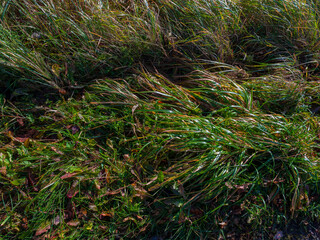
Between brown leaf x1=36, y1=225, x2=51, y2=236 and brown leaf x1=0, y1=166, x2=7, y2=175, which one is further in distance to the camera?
brown leaf x1=0, y1=166, x2=7, y2=175

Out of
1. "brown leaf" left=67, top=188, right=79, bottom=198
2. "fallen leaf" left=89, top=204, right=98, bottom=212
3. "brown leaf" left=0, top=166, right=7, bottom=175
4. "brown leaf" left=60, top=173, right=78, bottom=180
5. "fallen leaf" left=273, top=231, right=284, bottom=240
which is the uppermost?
"brown leaf" left=0, top=166, right=7, bottom=175

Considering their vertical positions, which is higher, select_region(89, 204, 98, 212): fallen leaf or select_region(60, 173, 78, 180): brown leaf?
select_region(60, 173, 78, 180): brown leaf

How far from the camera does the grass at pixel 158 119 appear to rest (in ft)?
7.12

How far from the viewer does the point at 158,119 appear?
245 centimetres

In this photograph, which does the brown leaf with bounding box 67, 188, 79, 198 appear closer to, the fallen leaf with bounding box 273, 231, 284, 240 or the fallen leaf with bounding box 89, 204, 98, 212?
the fallen leaf with bounding box 89, 204, 98, 212

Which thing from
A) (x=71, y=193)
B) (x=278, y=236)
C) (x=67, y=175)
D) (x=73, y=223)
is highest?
(x=67, y=175)

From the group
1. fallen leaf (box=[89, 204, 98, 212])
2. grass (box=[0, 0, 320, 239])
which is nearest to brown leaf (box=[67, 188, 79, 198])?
grass (box=[0, 0, 320, 239])

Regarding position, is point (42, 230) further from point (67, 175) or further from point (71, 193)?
point (67, 175)

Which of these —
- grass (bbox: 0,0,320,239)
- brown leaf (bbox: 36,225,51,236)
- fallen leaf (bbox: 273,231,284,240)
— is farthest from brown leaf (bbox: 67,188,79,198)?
fallen leaf (bbox: 273,231,284,240)

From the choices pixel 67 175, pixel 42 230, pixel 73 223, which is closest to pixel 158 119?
pixel 67 175

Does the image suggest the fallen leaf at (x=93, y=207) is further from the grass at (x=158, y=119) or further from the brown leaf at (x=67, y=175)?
the brown leaf at (x=67, y=175)

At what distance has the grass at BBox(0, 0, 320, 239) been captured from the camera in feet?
7.12

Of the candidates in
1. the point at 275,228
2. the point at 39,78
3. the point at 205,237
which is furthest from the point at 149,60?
the point at 275,228

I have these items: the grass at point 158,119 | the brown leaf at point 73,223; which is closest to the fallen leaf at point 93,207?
the grass at point 158,119
